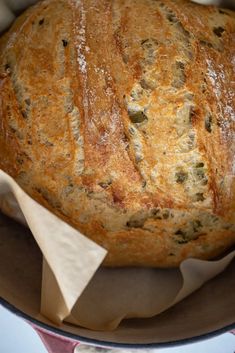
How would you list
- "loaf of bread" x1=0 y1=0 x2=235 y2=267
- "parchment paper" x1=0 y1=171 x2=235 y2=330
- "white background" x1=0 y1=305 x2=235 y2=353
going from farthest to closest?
"white background" x1=0 y1=305 x2=235 y2=353 < "loaf of bread" x1=0 y1=0 x2=235 y2=267 < "parchment paper" x1=0 y1=171 x2=235 y2=330

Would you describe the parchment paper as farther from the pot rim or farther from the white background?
the white background

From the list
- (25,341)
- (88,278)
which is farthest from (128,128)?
(25,341)

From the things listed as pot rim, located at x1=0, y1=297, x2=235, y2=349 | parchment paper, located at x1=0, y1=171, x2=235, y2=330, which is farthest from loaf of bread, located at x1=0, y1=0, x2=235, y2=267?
pot rim, located at x1=0, y1=297, x2=235, y2=349

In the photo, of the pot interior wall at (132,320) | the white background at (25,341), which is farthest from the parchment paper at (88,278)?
the white background at (25,341)

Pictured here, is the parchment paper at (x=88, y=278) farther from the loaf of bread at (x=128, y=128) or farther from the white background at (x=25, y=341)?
the white background at (x=25, y=341)

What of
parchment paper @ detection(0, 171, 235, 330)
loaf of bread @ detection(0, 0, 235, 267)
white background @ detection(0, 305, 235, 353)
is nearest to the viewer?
parchment paper @ detection(0, 171, 235, 330)

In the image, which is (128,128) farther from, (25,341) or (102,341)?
(25,341)

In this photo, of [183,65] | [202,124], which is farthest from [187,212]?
[183,65]

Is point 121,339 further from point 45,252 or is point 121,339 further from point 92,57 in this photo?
point 92,57
